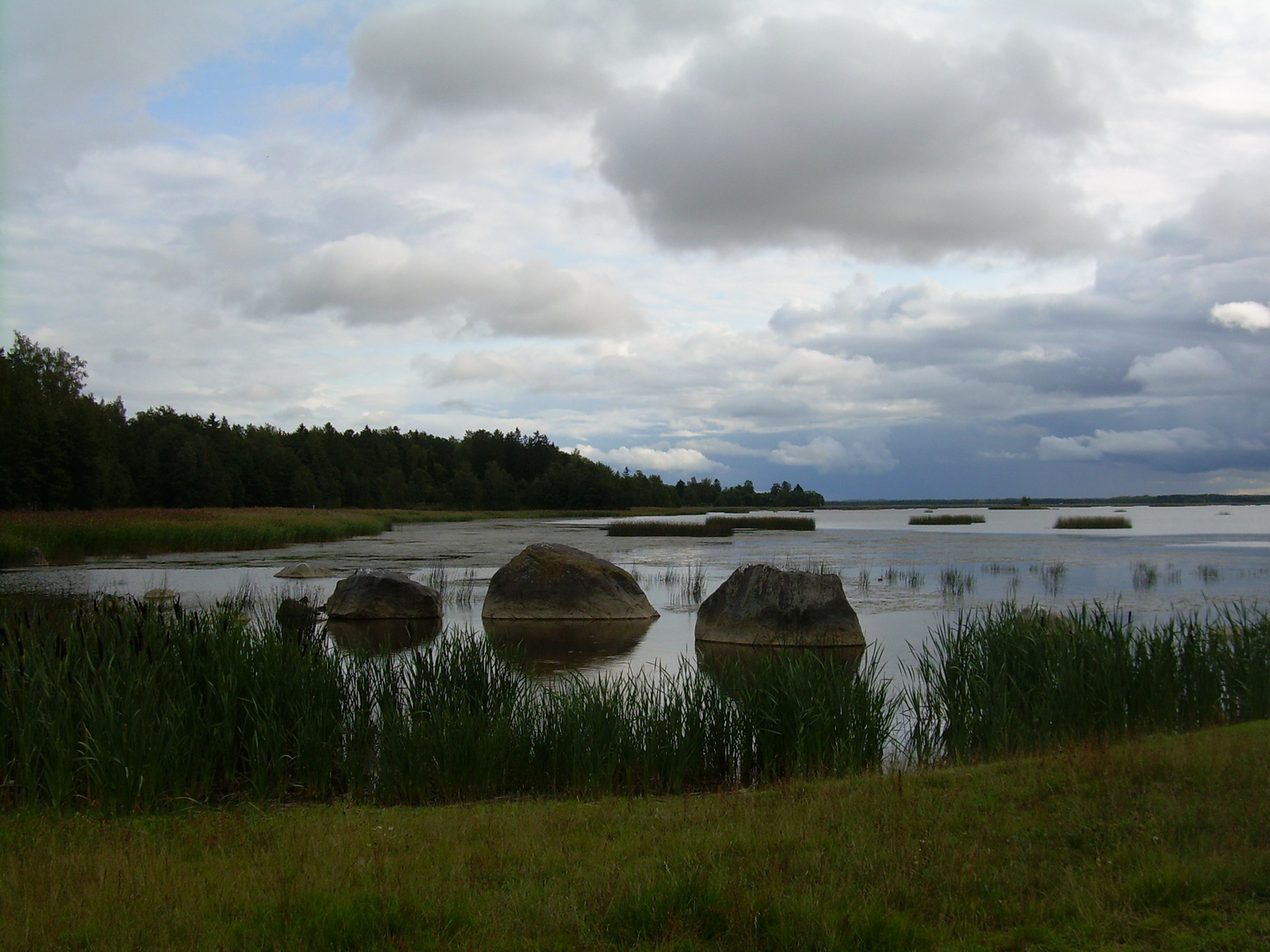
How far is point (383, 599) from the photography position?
63.5 feet

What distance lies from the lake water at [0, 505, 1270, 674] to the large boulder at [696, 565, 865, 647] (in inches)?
25.0

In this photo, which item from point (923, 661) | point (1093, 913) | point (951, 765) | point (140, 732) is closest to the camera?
point (1093, 913)

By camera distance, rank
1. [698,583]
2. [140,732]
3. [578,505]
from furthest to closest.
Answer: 1. [578,505]
2. [698,583]
3. [140,732]

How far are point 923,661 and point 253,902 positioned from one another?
7.76 meters

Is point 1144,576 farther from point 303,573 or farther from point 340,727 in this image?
point 340,727

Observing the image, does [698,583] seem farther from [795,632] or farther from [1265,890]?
[1265,890]

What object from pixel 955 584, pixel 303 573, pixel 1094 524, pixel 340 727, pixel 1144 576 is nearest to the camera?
pixel 340 727

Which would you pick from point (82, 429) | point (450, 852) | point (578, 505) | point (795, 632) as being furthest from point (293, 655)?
point (578, 505)

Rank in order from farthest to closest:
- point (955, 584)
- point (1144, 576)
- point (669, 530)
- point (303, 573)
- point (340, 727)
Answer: point (669, 530)
point (303, 573)
point (1144, 576)
point (955, 584)
point (340, 727)

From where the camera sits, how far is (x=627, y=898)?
4.50m

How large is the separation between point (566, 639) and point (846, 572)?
14566mm

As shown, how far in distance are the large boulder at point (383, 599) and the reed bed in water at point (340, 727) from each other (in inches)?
397

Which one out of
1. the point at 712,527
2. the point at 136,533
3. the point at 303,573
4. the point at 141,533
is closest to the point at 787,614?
the point at 303,573

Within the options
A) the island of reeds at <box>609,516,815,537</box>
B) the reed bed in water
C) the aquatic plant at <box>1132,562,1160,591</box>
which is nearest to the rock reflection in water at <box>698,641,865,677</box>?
the reed bed in water
